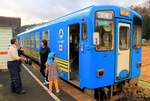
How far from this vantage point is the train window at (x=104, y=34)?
7.67 meters

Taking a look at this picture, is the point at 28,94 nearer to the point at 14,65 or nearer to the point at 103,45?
the point at 14,65

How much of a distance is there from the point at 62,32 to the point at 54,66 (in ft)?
6.19

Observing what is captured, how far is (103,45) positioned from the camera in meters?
7.85

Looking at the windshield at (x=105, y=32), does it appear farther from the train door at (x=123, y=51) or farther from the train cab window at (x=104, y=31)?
the train door at (x=123, y=51)

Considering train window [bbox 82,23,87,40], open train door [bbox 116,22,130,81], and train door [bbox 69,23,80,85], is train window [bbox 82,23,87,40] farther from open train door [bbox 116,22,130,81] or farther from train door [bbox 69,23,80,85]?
train door [bbox 69,23,80,85]

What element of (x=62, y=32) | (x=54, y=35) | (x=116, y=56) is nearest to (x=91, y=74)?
(x=116, y=56)

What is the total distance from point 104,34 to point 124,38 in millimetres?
1167

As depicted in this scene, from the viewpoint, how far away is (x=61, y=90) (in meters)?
9.00

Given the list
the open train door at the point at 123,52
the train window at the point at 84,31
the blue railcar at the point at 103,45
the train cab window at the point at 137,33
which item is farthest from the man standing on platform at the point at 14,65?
the train cab window at the point at 137,33

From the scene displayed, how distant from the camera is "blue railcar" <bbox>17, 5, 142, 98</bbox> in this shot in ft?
25.0

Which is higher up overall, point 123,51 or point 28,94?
point 123,51

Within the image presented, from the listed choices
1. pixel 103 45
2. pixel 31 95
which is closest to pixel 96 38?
pixel 103 45

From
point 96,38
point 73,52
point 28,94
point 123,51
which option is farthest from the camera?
point 73,52

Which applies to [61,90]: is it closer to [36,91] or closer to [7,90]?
[36,91]
